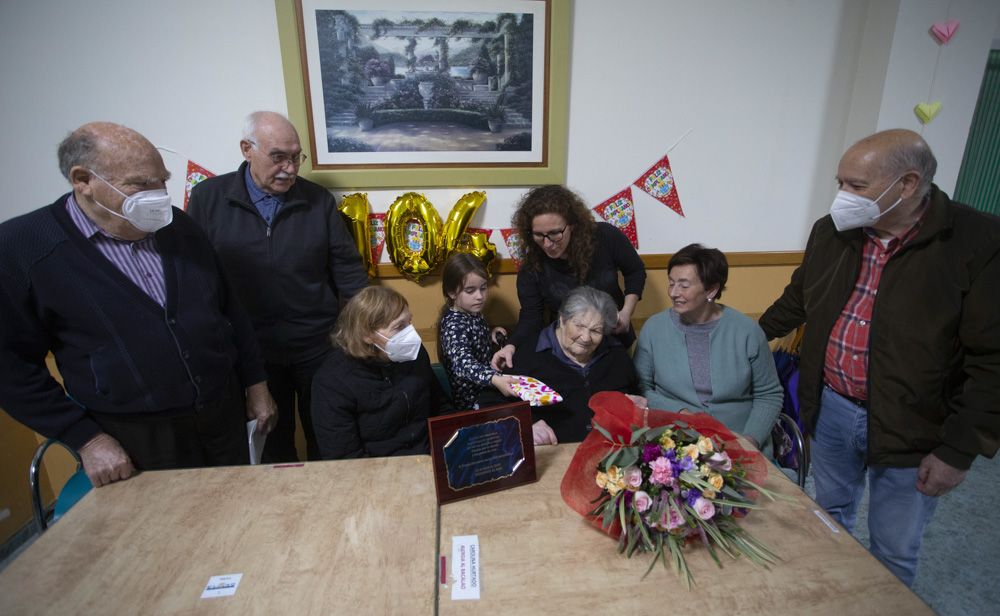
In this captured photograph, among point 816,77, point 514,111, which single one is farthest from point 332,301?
point 816,77

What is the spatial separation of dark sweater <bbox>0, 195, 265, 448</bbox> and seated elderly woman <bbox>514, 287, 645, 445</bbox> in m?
1.17

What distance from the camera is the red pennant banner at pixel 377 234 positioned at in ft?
8.30

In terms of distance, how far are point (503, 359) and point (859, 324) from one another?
1.26 meters

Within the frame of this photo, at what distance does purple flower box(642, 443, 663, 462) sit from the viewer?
1125mm

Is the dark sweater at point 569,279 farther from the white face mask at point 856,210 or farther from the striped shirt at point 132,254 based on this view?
the striped shirt at point 132,254

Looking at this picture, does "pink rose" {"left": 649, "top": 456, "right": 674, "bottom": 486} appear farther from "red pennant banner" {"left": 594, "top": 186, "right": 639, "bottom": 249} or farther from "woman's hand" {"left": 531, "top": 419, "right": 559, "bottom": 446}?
"red pennant banner" {"left": 594, "top": 186, "right": 639, "bottom": 249}

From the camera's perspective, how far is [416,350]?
1.70 m

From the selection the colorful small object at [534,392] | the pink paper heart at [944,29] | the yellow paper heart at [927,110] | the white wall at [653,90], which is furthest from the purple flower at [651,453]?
the pink paper heart at [944,29]

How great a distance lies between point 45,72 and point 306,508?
2377mm

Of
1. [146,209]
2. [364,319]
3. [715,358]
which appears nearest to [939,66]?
[715,358]

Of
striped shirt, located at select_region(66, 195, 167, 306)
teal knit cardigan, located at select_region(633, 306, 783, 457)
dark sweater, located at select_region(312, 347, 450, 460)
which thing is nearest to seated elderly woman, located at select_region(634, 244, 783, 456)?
teal knit cardigan, located at select_region(633, 306, 783, 457)

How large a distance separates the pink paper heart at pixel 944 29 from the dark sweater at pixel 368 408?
308 cm

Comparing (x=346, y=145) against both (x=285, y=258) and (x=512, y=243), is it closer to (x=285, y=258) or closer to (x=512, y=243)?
(x=285, y=258)

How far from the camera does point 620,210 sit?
2.70 meters
